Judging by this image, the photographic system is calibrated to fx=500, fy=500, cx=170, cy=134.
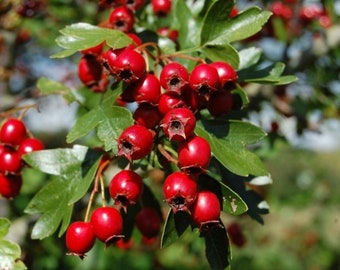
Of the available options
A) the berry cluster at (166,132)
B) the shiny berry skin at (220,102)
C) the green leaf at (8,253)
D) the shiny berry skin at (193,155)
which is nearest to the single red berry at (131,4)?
the berry cluster at (166,132)

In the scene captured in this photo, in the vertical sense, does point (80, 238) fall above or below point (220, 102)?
below

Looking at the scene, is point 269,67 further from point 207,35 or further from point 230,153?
point 230,153

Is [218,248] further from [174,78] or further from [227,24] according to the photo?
[227,24]

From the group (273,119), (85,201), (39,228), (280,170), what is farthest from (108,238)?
(280,170)

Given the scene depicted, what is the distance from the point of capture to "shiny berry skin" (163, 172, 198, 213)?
1117mm

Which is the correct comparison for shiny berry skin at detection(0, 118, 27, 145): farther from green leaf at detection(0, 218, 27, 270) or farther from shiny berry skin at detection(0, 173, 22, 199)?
green leaf at detection(0, 218, 27, 270)

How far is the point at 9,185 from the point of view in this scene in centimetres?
151

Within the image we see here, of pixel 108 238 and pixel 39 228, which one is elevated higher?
pixel 108 238

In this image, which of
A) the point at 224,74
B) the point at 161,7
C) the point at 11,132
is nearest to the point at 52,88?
the point at 11,132

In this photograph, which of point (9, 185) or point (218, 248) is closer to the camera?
point (218, 248)

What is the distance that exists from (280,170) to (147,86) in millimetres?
12597

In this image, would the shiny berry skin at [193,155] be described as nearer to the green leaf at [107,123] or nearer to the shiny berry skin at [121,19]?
the green leaf at [107,123]

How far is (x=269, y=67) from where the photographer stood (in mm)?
1455

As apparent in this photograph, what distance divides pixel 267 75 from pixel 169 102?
0.38 meters
